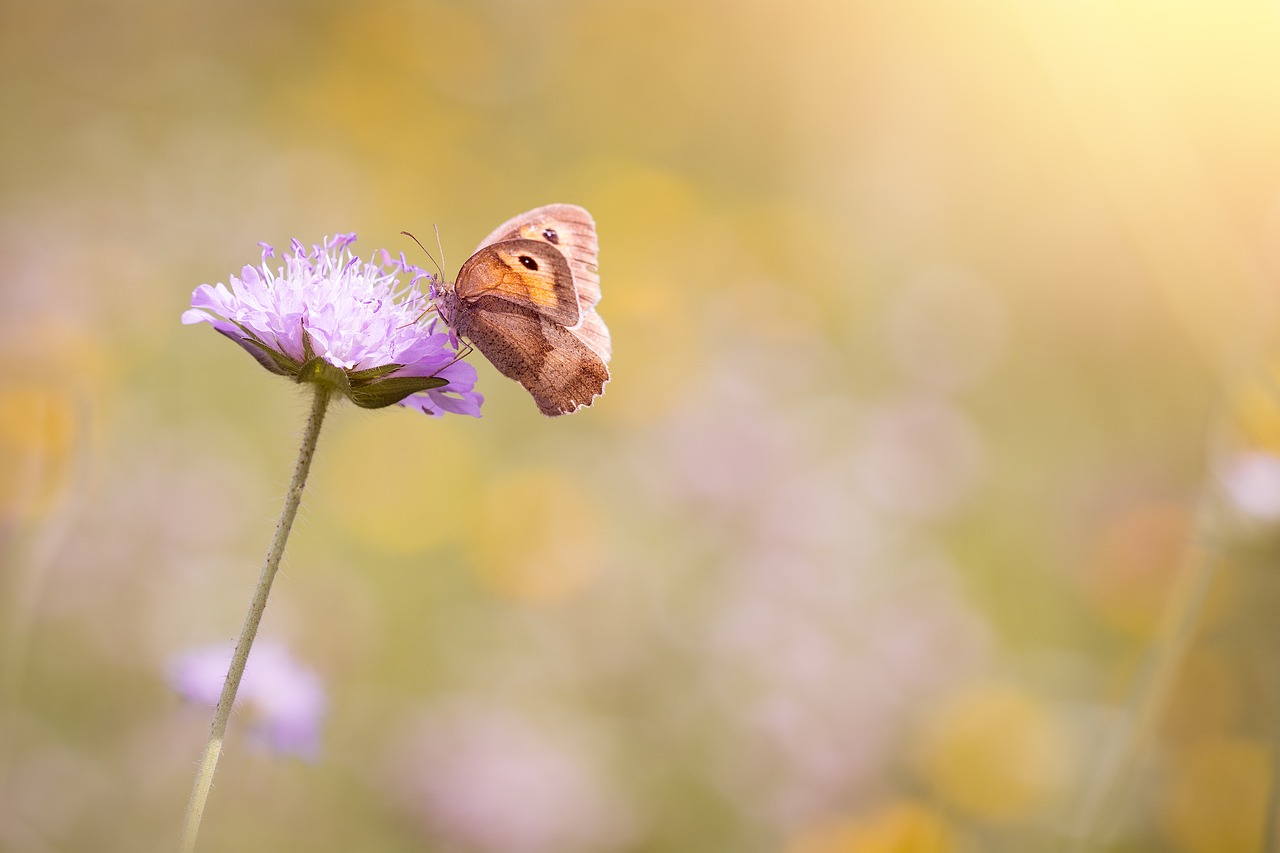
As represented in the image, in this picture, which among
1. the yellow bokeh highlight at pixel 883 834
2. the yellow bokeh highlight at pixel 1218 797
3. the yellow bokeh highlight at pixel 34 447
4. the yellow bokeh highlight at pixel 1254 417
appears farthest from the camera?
the yellow bokeh highlight at pixel 1218 797

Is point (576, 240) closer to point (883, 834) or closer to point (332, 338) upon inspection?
point (332, 338)

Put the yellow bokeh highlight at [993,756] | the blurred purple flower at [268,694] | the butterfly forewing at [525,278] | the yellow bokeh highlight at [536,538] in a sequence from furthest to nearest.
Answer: the yellow bokeh highlight at [536,538] → the yellow bokeh highlight at [993,756] → the blurred purple flower at [268,694] → the butterfly forewing at [525,278]

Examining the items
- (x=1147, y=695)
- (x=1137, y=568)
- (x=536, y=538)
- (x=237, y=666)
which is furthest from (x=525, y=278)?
(x=1137, y=568)

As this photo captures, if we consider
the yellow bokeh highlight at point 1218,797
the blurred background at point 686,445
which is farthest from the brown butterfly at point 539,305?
the yellow bokeh highlight at point 1218,797

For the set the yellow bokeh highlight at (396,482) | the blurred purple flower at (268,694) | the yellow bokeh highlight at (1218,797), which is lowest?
the blurred purple flower at (268,694)

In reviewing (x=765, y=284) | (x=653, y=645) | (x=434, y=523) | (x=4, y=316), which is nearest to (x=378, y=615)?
(x=434, y=523)

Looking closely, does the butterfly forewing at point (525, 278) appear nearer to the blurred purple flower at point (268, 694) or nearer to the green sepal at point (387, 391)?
Answer: the green sepal at point (387, 391)
